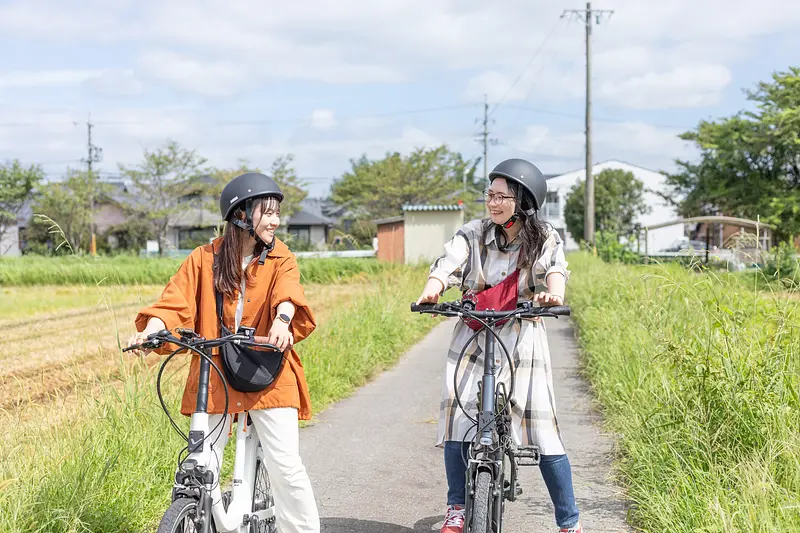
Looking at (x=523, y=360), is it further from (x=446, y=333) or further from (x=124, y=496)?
(x=446, y=333)

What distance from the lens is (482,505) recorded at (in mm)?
3279

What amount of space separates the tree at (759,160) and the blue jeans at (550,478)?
36208 millimetres

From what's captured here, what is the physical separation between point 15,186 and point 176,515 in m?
49.9

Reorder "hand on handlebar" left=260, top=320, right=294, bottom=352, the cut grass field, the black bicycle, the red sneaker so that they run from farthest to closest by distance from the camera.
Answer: the cut grass field → the red sneaker → the black bicycle → "hand on handlebar" left=260, top=320, right=294, bottom=352

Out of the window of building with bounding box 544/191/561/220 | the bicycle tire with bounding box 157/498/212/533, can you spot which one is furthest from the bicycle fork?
the window of building with bounding box 544/191/561/220

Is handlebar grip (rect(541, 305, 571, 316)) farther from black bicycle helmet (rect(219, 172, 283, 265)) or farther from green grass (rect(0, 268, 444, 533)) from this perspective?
green grass (rect(0, 268, 444, 533))

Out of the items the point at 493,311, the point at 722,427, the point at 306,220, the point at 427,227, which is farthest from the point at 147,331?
the point at 306,220

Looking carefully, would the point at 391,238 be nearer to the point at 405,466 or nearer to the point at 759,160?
the point at 759,160

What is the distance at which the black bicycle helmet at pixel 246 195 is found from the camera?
3408 millimetres

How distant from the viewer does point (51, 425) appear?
473 centimetres

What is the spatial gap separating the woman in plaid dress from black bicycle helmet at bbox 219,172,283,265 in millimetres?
765

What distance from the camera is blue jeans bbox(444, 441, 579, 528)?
3713mm

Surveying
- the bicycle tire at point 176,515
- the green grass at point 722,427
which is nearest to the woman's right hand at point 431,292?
the bicycle tire at point 176,515

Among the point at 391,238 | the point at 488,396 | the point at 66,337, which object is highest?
the point at 391,238
